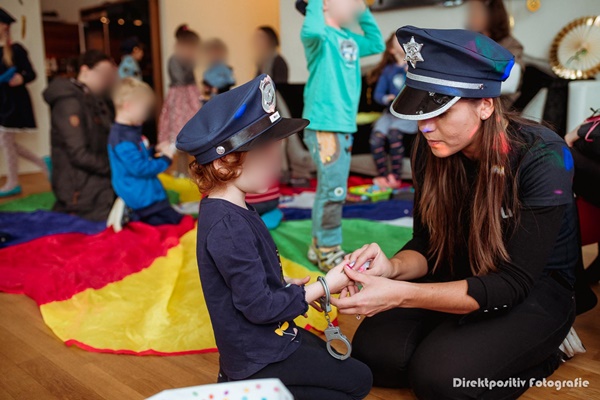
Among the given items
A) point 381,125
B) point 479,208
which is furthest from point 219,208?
point 381,125

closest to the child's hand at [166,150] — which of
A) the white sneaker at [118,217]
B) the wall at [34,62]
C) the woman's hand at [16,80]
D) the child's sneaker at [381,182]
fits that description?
the white sneaker at [118,217]

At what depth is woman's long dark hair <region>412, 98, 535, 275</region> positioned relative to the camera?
1.40 metres

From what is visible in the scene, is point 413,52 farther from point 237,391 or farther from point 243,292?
point 237,391

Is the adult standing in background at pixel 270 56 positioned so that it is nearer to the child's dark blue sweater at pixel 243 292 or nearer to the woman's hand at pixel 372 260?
the woman's hand at pixel 372 260

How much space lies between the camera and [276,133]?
48.7 inches

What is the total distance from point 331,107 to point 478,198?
112 centimetres

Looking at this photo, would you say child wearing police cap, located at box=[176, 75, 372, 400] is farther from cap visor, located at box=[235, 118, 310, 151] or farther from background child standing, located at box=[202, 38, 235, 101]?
background child standing, located at box=[202, 38, 235, 101]

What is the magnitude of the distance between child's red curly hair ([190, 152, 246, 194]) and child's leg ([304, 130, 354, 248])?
124cm

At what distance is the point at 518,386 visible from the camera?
1469mm

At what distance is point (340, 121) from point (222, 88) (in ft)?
9.35

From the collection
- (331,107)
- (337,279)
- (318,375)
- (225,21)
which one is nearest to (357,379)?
(318,375)

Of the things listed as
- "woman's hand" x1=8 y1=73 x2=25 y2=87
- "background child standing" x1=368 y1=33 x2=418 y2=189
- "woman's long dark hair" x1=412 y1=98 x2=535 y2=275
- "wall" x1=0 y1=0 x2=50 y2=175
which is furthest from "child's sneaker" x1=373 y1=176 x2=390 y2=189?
"wall" x1=0 y1=0 x2=50 y2=175

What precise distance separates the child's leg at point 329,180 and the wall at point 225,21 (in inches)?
195

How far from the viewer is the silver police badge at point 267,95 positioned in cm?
121
